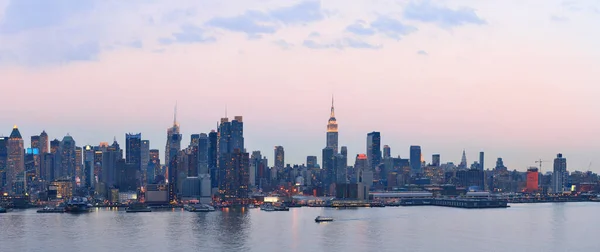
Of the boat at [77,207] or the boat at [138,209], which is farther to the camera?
the boat at [138,209]

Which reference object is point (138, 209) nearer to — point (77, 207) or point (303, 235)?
point (77, 207)

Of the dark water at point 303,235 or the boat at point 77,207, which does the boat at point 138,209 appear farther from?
the dark water at point 303,235

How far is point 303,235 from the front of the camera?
87.5m

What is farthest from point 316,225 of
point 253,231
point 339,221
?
point 253,231

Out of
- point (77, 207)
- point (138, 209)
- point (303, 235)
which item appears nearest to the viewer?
point (303, 235)

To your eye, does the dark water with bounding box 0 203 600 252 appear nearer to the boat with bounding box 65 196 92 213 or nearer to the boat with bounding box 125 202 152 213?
Result: the boat with bounding box 125 202 152 213

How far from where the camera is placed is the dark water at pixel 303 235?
74562 mm

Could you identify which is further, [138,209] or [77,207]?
[138,209]

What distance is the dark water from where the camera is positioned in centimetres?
7456

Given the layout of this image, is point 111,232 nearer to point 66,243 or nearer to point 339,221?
point 66,243

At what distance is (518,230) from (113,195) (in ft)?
430

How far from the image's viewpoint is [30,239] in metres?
81.4

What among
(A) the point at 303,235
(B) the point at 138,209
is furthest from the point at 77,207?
(A) the point at 303,235

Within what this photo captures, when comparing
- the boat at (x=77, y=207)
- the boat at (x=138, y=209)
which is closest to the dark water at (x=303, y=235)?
the boat at (x=138, y=209)
